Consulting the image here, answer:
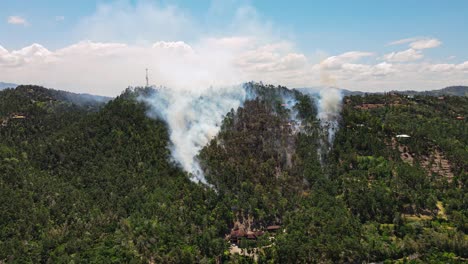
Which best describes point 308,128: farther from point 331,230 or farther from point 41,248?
point 41,248

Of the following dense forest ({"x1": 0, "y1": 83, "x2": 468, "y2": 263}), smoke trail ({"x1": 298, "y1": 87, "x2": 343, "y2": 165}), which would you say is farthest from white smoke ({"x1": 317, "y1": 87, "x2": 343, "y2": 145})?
dense forest ({"x1": 0, "y1": 83, "x2": 468, "y2": 263})

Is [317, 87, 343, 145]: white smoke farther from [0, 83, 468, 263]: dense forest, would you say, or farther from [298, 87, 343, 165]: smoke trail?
[0, 83, 468, 263]: dense forest

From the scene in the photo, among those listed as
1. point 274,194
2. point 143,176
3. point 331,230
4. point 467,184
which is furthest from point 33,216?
point 467,184

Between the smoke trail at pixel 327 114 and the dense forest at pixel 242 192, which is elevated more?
the smoke trail at pixel 327 114

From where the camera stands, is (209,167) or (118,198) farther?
(209,167)

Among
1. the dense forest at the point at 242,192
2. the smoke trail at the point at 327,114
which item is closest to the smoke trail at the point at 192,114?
the dense forest at the point at 242,192

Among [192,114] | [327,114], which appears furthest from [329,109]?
[192,114]

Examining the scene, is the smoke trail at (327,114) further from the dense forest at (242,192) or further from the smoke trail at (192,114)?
the smoke trail at (192,114)
